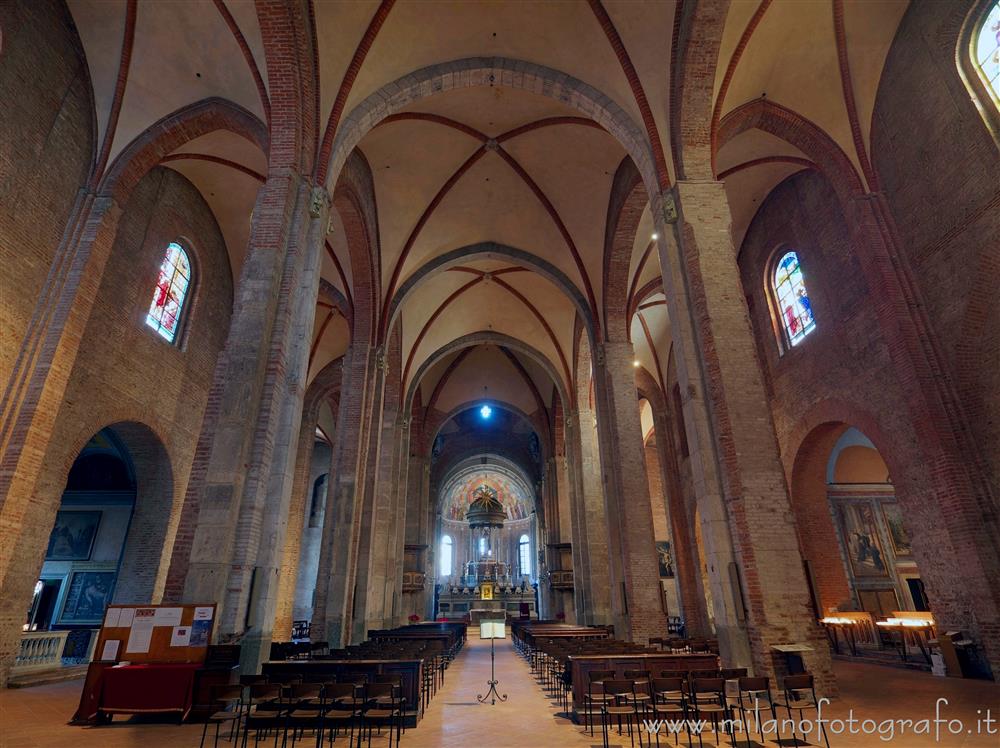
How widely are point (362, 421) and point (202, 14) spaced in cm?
865

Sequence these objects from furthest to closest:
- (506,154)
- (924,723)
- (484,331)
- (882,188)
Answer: (484,331), (506,154), (882,188), (924,723)

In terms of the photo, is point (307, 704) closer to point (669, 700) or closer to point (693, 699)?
point (669, 700)

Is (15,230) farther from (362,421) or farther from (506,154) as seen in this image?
(506,154)

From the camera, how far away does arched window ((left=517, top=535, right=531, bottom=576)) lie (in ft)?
125

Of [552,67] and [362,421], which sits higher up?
[552,67]

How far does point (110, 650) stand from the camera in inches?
233

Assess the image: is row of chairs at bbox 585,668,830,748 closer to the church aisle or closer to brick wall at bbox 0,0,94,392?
the church aisle

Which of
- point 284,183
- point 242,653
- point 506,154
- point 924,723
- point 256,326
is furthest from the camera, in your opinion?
point 506,154

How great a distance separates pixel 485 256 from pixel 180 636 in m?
12.9

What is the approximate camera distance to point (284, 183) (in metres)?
8.01

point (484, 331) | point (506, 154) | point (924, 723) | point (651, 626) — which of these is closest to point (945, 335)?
point (924, 723)

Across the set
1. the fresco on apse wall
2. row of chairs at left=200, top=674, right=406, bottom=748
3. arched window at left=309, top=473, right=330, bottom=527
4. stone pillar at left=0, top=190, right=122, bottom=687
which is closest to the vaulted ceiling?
stone pillar at left=0, top=190, right=122, bottom=687

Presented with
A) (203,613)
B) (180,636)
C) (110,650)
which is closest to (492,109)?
(203,613)

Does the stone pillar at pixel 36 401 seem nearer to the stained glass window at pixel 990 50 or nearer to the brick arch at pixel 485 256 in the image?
the brick arch at pixel 485 256
